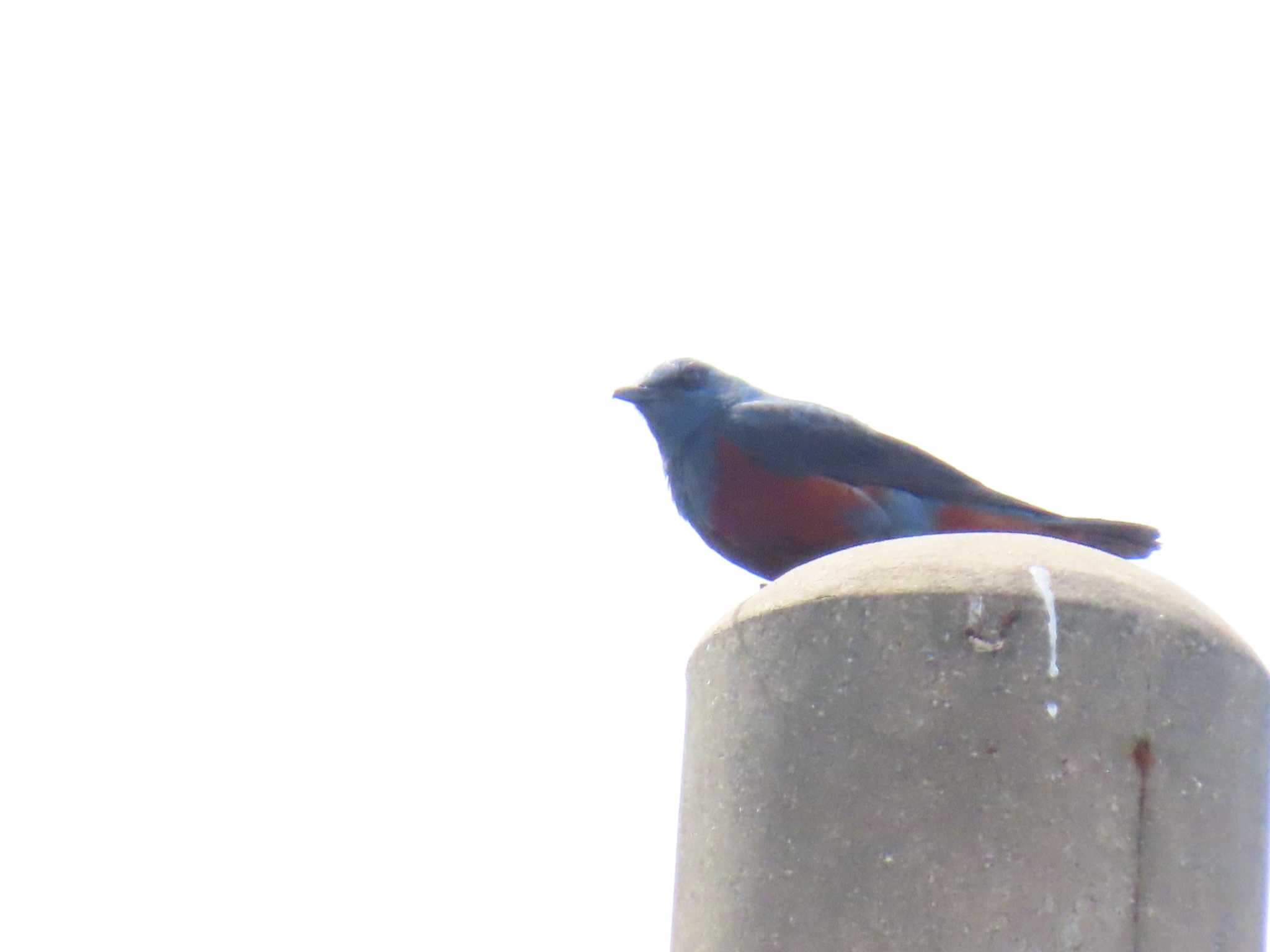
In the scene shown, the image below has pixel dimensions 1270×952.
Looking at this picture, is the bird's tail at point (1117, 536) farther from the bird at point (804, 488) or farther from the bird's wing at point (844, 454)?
the bird's wing at point (844, 454)

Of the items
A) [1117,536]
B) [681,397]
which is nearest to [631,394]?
[681,397]

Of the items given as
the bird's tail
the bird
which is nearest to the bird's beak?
the bird

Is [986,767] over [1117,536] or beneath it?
beneath

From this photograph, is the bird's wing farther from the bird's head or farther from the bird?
the bird's head

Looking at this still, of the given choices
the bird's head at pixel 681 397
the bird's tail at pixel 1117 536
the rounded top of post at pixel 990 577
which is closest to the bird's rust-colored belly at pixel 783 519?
the bird's head at pixel 681 397

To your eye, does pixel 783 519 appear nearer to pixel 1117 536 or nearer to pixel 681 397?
pixel 681 397
